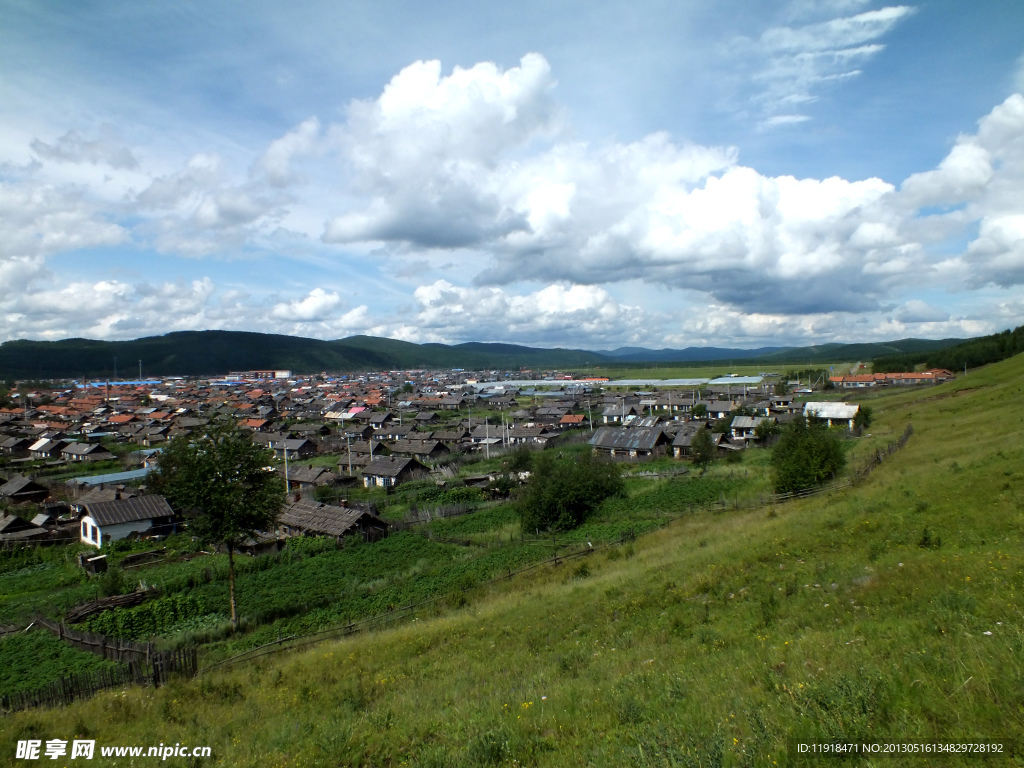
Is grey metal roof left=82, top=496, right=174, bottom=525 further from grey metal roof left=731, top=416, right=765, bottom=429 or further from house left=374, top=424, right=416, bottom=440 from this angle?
grey metal roof left=731, top=416, right=765, bottom=429

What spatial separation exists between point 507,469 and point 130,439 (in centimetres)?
5982

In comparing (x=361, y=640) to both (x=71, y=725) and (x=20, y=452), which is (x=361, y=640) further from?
(x=20, y=452)

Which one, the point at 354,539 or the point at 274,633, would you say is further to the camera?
the point at 354,539

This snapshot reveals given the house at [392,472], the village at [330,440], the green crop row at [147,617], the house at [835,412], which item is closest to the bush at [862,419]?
the village at [330,440]

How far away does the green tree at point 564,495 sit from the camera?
31.8m

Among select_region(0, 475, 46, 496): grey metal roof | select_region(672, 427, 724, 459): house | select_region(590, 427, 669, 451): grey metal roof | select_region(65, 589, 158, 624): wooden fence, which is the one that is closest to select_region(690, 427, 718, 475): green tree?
select_region(672, 427, 724, 459): house

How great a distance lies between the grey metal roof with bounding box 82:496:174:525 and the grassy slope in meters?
25.9

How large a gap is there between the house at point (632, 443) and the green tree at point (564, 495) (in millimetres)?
22225

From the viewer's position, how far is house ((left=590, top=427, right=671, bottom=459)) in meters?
57.2

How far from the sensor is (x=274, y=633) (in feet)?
60.7

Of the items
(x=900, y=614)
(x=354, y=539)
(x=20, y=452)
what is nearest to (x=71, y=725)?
(x=900, y=614)

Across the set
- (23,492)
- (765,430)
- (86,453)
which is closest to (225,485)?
(23,492)

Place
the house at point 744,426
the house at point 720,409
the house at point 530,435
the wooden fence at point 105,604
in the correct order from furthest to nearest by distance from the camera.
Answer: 1. the house at point 720,409
2. the house at point 530,435
3. the house at point 744,426
4. the wooden fence at point 105,604

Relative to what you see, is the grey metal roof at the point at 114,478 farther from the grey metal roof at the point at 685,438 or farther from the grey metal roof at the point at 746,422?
the grey metal roof at the point at 746,422
